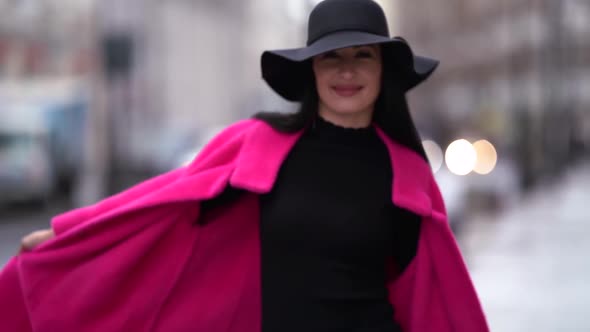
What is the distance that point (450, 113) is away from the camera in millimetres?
52469

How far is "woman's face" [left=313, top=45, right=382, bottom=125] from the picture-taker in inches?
108

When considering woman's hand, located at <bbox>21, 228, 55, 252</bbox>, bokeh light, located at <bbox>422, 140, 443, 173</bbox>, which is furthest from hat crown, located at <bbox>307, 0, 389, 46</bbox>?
bokeh light, located at <bbox>422, 140, 443, 173</bbox>

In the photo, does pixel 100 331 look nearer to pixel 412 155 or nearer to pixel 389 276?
pixel 389 276

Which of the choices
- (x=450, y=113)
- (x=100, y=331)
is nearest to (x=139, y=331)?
(x=100, y=331)

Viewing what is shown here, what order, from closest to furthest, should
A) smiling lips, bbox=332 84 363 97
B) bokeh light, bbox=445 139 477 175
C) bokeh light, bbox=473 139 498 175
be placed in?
smiling lips, bbox=332 84 363 97, bokeh light, bbox=445 139 477 175, bokeh light, bbox=473 139 498 175

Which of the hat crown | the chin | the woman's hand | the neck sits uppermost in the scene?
the hat crown

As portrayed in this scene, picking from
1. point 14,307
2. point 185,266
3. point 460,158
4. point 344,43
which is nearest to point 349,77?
point 344,43

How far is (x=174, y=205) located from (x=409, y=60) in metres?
0.96

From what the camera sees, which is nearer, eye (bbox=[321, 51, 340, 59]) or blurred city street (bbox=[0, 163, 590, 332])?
eye (bbox=[321, 51, 340, 59])

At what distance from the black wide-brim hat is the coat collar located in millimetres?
198

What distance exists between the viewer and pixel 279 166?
2734mm

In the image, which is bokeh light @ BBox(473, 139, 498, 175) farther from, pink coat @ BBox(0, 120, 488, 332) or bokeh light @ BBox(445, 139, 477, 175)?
pink coat @ BBox(0, 120, 488, 332)

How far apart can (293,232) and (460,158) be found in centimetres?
1727

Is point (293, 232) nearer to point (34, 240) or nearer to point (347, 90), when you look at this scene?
point (347, 90)
